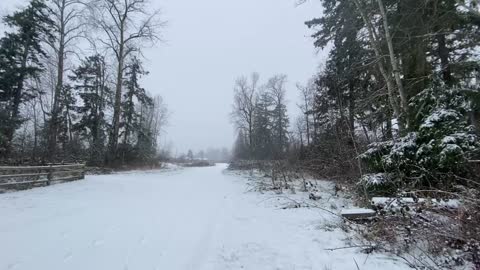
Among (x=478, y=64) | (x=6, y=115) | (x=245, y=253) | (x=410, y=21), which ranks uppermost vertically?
(x=410, y=21)

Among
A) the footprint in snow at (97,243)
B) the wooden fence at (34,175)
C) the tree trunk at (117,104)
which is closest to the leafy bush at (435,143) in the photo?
the footprint in snow at (97,243)

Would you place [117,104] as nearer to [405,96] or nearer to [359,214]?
[405,96]

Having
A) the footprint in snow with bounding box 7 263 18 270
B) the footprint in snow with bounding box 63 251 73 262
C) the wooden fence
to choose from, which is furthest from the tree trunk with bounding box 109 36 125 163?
the footprint in snow with bounding box 7 263 18 270

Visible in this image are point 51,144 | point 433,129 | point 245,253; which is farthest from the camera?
point 51,144

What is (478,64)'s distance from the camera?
669 cm

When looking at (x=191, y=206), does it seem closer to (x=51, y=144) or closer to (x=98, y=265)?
(x=98, y=265)

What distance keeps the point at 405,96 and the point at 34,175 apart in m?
12.2

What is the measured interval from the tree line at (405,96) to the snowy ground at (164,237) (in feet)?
6.63

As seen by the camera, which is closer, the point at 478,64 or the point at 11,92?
the point at 478,64

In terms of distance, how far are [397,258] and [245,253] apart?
1.97m

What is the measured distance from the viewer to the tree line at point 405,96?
17.9 feet

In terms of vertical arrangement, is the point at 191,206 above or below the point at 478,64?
below

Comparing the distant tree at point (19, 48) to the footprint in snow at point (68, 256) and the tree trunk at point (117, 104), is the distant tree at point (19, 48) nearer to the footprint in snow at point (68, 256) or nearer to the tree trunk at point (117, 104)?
the tree trunk at point (117, 104)

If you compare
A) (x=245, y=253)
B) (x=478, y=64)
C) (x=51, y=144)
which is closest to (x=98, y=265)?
(x=245, y=253)
